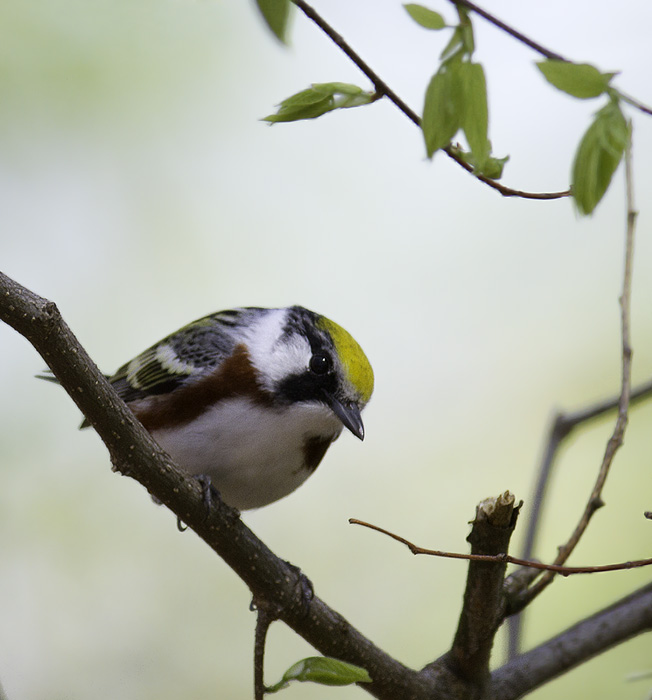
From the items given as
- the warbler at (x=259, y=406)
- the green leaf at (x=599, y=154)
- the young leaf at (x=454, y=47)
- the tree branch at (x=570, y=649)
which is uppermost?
the warbler at (x=259, y=406)

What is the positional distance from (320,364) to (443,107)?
5.30ft

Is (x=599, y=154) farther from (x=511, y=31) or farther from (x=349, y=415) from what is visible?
(x=349, y=415)

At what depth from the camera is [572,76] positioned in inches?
58.0

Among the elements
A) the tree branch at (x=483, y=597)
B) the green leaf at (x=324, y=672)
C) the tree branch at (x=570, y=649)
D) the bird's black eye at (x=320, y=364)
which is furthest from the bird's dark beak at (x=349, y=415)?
the green leaf at (x=324, y=672)

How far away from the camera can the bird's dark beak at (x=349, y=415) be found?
9.52 ft

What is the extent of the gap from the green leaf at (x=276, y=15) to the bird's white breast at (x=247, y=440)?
67.2 inches

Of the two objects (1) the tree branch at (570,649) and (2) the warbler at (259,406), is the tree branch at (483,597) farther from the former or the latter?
(2) the warbler at (259,406)

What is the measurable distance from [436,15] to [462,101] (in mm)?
159

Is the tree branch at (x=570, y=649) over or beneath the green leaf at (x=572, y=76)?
beneath

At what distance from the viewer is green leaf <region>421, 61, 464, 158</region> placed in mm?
1534

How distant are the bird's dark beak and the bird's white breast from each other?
0.16 feet

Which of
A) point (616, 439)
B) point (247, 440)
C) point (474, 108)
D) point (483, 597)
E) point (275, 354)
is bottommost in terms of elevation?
point (483, 597)

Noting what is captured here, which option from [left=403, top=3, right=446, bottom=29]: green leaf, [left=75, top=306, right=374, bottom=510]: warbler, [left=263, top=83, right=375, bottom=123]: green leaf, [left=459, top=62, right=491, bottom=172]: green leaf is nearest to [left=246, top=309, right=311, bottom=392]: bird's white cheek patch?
[left=75, top=306, right=374, bottom=510]: warbler

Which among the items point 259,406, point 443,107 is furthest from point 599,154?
point 259,406
